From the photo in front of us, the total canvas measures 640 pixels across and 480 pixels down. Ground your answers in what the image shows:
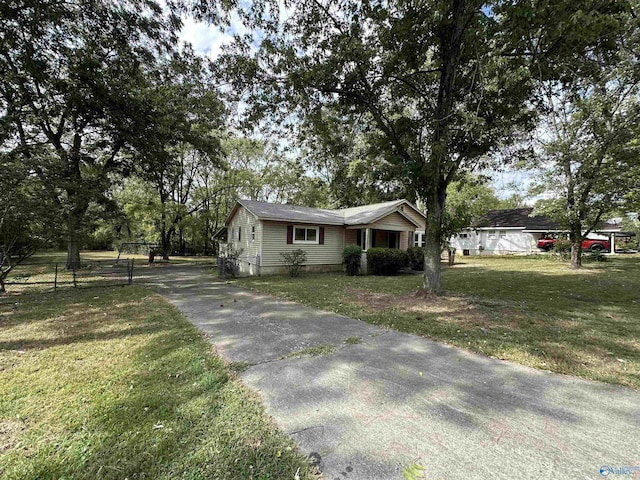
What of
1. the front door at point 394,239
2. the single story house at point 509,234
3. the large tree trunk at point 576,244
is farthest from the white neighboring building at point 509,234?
the front door at point 394,239

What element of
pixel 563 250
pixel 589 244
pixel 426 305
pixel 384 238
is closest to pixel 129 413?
pixel 426 305

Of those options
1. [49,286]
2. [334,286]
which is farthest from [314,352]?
[49,286]

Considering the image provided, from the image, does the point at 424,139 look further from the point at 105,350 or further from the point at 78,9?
the point at 78,9

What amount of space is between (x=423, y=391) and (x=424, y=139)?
7.86 metres

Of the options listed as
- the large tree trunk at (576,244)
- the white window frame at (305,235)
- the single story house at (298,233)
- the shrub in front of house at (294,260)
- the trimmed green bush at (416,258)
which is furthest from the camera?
the trimmed green bush at (416,258)

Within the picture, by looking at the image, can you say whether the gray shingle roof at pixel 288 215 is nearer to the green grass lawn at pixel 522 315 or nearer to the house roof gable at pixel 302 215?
the house roof gable at pixel 302 215

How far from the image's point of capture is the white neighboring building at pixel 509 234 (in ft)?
78.8

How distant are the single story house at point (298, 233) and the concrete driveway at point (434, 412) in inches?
340

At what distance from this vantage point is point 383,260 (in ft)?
44.0

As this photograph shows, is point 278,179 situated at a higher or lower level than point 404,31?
higher

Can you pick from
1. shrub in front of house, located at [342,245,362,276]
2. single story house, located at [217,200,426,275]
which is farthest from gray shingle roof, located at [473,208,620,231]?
shrub in front of house, located at [342,245,362,276]

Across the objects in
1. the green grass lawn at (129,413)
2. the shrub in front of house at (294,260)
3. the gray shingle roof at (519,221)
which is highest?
the gray shingle roof at (519,221)

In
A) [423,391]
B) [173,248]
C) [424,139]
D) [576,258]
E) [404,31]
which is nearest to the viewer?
[423,391]

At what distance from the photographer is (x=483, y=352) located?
12.9ft
